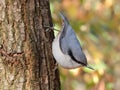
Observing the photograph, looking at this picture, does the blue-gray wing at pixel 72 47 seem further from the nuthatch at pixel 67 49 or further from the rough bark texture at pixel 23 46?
the rough bark texture at pixel 23 46

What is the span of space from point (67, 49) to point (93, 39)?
1.65 meters

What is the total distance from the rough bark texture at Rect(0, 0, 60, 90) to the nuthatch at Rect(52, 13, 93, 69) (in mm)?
68

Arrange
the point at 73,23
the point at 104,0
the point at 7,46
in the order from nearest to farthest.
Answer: the point at 7,46 < the point at 73,23 < the point at 104,0

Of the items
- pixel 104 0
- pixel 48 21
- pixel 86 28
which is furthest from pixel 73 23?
pixel 48 21

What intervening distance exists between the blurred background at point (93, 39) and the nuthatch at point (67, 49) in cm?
81

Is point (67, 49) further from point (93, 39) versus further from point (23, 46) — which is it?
point (93, 39)

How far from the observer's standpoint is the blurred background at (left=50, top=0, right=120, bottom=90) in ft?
10.4

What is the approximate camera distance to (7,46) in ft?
6.07

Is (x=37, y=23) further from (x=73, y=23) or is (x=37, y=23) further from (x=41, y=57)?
(x=73, y=23)

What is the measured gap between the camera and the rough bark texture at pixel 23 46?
1.85 meters

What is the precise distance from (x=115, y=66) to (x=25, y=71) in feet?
8.27

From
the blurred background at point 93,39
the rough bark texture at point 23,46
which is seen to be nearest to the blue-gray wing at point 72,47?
the rough bark texture at point 23,46

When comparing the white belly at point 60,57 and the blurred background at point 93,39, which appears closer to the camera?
the white belly at point 60,57

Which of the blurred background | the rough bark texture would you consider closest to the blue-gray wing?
the rough bark texture
